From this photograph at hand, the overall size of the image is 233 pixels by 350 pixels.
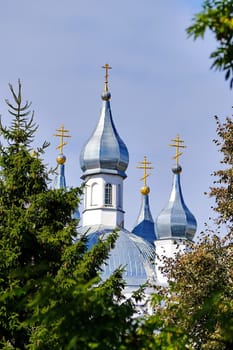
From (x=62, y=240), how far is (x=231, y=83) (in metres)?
9.77

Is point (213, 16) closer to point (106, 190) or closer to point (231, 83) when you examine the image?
point (231, 83)

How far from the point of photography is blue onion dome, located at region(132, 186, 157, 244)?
55.0 meters

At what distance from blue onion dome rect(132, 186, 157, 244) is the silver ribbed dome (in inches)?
180

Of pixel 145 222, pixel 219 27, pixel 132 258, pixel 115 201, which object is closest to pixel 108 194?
pixel 115 201

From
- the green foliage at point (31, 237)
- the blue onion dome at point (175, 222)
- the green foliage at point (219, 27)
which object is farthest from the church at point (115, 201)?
the green foliage at point (219, 27)

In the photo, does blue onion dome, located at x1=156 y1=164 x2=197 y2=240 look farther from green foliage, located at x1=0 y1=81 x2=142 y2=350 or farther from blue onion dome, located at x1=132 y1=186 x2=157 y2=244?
green foliage, located at x1=0 y1=81 x2=142 y2=350

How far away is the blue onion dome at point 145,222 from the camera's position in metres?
55.0

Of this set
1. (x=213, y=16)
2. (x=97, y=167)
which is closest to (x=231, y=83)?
(x=213, y=16)

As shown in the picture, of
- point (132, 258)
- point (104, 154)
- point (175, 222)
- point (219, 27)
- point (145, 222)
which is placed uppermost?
point (104, 154)

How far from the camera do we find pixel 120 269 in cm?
1528

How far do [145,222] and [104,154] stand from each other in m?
6.22

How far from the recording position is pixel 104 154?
5081 centimetres

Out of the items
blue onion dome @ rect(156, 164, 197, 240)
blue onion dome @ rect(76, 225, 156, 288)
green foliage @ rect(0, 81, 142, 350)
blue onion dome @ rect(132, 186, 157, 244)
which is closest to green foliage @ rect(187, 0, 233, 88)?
green foliage @ rect(0, 81, 142, 350)

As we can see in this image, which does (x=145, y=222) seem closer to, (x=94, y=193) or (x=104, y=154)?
(x=94, y=193)
